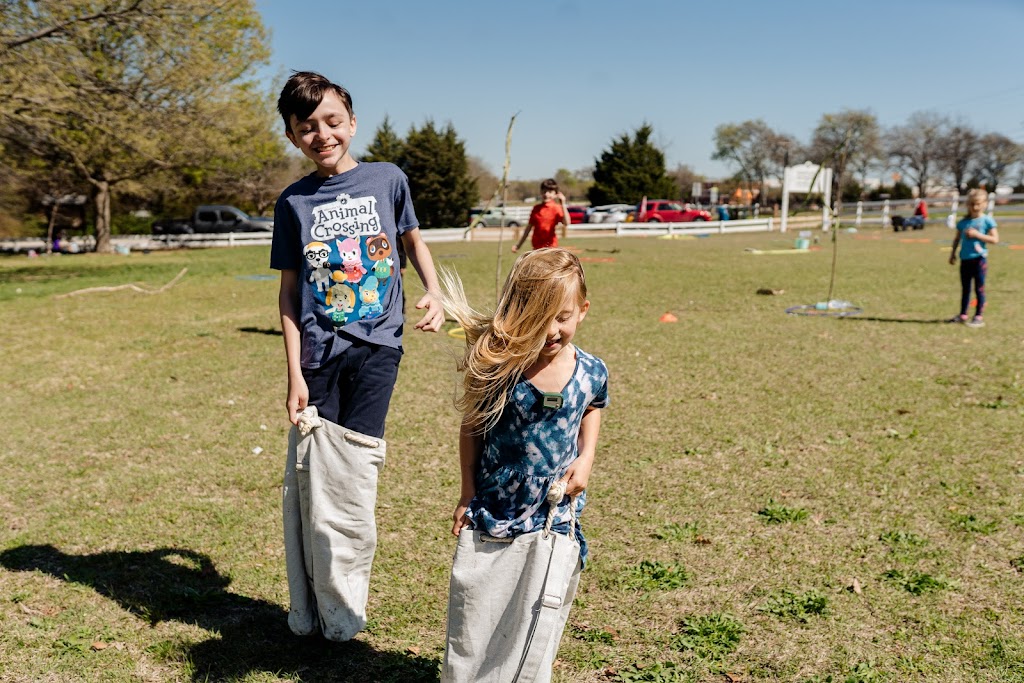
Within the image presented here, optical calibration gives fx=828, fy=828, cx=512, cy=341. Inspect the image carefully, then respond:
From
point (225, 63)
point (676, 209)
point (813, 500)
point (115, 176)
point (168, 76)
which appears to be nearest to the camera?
point (813, 500)

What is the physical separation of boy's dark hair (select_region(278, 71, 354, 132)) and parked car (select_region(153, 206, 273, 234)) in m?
34.3

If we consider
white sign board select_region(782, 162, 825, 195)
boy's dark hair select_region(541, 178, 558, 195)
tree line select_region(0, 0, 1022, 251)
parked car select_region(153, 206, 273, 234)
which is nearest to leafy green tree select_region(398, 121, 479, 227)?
tree line select_region(0, 0, 1022, 251)

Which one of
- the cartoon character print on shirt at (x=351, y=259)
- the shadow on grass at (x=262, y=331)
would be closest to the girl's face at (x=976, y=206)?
the shadow on grass at (x=262, y=331)

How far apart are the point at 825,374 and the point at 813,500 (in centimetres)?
329

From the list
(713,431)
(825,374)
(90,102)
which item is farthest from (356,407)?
(90,102)

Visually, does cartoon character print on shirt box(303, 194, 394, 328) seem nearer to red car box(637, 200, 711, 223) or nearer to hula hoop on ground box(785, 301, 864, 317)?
hula hoop on ground box(785, 301, 864, 317)

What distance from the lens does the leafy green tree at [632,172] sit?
58250mm

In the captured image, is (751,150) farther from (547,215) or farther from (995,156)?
(547,215)

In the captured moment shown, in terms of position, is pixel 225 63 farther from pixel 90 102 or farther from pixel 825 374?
pixel 825 374

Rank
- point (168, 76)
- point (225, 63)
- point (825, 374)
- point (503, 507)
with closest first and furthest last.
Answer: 1. point (503, 507)
2. point (825, 374)
3. point (168, 76)
4. point (225, 63)

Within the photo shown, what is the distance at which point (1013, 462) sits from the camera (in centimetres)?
514

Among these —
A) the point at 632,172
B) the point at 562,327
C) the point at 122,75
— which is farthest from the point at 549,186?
the point at 632,172

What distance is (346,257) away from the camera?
2904mm

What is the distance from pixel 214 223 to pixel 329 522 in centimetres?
3627
